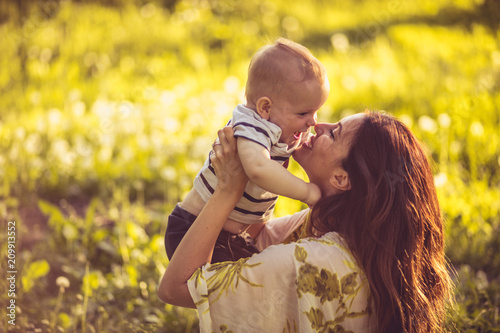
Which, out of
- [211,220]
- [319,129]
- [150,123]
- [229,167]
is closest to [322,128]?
[319,129]

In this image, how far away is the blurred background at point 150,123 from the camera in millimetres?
2977

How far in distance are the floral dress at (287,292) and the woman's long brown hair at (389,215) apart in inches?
2.5

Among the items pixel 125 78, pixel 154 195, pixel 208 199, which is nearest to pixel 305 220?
pixel 208 199

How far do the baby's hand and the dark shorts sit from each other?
0.38 metres

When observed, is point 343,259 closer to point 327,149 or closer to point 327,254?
point 327,254

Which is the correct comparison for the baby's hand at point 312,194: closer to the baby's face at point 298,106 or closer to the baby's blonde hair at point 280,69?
the baby's face at point 298,106

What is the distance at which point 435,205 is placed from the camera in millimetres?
1894

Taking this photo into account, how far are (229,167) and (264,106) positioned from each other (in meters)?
0.24

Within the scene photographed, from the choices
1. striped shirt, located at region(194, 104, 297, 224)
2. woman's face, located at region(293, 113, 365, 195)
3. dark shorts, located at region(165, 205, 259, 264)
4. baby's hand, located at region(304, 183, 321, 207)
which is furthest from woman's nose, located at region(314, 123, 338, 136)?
dark shorts, located at region(165, 205, 259, 264)

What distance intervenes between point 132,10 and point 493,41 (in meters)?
4.89

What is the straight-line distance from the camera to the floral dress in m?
1.76

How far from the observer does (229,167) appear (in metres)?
1.83

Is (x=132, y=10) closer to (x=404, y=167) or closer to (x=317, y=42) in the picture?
(x=317, y=42)

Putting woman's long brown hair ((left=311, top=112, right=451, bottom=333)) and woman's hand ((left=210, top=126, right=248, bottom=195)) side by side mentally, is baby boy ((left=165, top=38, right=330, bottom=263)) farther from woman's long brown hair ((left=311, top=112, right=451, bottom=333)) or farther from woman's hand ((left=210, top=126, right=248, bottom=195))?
woman's long brown hair ((left=311, top=112, right=451, bottom=333))
